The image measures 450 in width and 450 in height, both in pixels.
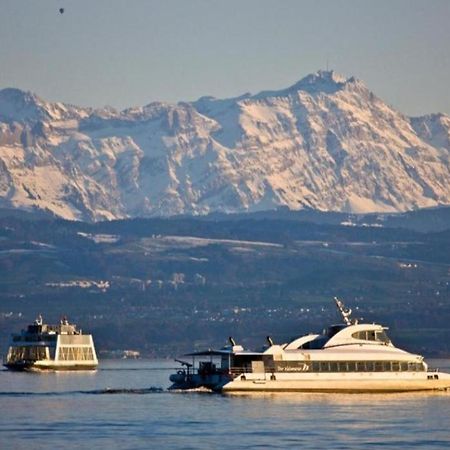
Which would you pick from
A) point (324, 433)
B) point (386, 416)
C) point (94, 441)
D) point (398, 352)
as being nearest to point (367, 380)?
point (398, 352)

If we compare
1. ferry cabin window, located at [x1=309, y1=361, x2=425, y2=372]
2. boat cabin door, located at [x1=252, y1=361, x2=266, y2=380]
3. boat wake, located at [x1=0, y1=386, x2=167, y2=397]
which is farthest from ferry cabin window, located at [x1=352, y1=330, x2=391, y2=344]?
boat wake, located at [x1=0, y1=386, x2=167, y2=397]

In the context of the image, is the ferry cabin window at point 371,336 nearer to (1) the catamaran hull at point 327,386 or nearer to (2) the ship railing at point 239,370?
(1) the catamaran hull at point 327,386

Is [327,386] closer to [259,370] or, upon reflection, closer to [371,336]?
[259,370]

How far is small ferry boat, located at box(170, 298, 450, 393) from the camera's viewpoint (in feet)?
529

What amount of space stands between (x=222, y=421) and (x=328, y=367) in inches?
959

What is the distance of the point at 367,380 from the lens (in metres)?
163

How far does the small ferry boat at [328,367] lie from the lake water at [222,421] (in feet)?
4.49

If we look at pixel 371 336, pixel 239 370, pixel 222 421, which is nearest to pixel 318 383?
pixel 239 370

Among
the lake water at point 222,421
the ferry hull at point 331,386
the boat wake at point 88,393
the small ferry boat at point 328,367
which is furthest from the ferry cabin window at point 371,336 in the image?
the boat wake at point 88,393

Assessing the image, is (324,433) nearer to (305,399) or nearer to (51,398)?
(305,399)

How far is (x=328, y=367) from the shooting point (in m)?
162

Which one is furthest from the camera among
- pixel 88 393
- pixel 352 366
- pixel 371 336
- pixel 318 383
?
pixel 88 393

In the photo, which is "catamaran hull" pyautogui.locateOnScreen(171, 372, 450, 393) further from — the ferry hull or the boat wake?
the boat wake

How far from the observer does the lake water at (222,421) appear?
127250 mm
